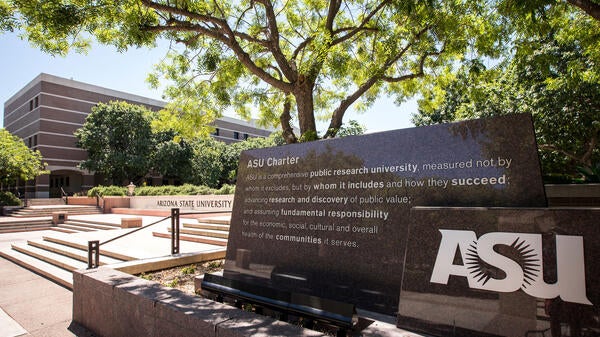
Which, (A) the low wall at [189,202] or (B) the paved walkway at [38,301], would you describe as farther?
(A) the low wall at [189,202]

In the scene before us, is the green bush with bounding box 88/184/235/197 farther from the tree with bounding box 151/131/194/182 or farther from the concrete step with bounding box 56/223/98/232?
the tree with bounding box 151/131/194/182

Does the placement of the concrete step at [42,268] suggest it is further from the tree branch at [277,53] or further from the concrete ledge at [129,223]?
the tree branch at [277,53]

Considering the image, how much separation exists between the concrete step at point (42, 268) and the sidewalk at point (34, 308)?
130 millimetres

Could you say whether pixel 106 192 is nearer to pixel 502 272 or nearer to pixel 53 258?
pixel 53 258

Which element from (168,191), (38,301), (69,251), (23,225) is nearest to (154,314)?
(38,301)

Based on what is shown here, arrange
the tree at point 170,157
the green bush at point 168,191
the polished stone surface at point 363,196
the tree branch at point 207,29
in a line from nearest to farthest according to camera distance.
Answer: the polished stone surface at point 363,196
the tree branch at point 207,29
the green bush at point 168,191
the tree at point 170,157

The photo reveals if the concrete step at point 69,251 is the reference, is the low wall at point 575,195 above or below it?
above

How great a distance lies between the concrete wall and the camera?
2.99 metres

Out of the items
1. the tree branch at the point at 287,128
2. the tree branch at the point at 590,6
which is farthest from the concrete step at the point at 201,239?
the tree branch at the point at 590,6

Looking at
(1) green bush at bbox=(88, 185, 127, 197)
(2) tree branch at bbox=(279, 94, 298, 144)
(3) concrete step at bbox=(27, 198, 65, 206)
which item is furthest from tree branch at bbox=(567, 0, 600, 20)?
(3) concrete step at bbox=(27, 198, 65, 206)

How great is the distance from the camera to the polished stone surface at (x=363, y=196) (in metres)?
3.23

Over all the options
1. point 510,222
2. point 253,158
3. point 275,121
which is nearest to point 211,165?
point 275,121

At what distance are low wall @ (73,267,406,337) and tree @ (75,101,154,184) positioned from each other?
35170 millimetres

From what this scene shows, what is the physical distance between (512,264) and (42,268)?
33.4 feet
